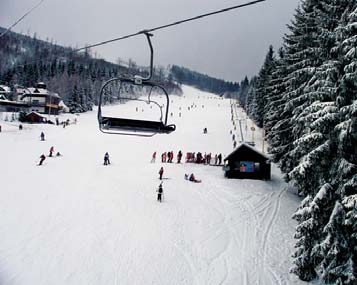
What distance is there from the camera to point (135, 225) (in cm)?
1393

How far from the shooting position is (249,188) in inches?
A: 862

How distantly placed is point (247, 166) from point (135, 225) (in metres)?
13.3

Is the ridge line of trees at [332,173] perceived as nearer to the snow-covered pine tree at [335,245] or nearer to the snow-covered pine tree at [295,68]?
the snow-covered pine tree at [335,245]

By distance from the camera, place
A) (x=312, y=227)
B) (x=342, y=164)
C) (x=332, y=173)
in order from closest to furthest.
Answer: (x=342, y=164), (x=312, y=227), (x=332, y=173)

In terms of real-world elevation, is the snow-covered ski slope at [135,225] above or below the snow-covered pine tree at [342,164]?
below

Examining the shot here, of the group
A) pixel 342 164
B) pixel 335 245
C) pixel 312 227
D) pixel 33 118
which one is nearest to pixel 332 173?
pixel 342 164

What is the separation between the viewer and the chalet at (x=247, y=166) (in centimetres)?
2423

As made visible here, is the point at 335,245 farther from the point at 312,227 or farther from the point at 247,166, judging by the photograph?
the point at 247,166

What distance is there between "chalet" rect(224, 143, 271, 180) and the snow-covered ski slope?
3.23 feet

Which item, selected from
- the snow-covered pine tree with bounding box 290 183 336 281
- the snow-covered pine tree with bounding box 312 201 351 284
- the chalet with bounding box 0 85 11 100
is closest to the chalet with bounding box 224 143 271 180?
the snow-covered pine tree with bounding box 290 183 336 281

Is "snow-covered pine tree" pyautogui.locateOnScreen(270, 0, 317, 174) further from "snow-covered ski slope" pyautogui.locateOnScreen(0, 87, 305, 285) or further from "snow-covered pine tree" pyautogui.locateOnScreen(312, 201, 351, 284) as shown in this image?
"snow-covered pine tree" pyautogui.locateOnScreen(312, 201, 351, 284)

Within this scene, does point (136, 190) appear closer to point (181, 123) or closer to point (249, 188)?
point (249, 188)

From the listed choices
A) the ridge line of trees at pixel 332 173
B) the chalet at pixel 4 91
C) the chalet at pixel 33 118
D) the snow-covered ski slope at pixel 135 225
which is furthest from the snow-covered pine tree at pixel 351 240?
the chalet at pixel 33 118

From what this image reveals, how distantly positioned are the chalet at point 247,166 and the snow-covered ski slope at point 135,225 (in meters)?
0.98
